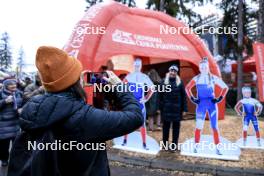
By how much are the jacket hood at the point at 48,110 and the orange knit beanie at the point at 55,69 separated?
6 centimetres

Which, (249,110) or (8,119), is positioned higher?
(249,110)

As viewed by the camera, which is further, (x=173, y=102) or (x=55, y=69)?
(x=173, y=102)

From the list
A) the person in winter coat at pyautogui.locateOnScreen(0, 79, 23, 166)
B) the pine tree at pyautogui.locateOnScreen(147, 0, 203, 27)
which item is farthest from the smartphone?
the pine tree at pyautogui.locateOnScreen(147, 0, 203, 27)

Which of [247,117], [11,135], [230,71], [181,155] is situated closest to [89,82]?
[11,135]

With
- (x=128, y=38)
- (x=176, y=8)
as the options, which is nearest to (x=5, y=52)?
(x=176, y=8)

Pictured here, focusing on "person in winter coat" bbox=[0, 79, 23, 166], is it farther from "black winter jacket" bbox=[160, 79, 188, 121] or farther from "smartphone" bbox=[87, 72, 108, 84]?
"smartphone" bbox=[87, 72, 108, 84]

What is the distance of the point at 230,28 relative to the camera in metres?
18.0

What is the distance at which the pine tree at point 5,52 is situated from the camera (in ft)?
178

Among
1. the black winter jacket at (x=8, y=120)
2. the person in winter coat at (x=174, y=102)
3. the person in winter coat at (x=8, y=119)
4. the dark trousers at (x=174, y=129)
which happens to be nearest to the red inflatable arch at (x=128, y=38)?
the person in winter coat at (x=174, y=102)

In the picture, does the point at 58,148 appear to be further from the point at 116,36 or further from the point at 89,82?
the point at 116,36

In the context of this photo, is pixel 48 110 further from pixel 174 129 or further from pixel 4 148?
pixel 174 129

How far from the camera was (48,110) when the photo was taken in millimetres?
1597

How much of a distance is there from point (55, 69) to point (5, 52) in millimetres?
58036

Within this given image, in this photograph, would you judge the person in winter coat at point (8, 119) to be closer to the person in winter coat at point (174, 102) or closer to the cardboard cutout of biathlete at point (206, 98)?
the person in winter coat at point (174, 102)
